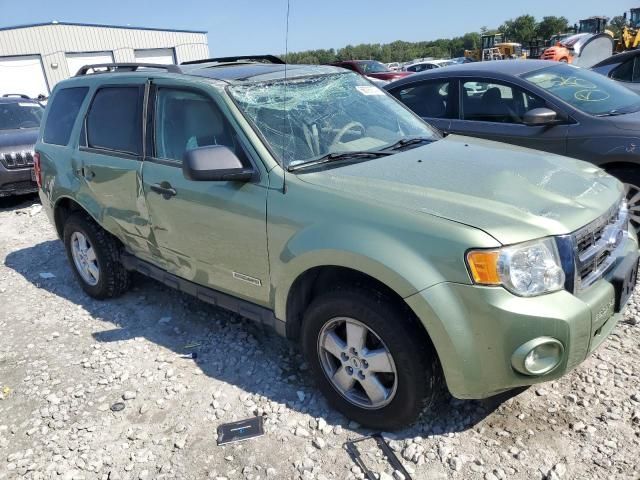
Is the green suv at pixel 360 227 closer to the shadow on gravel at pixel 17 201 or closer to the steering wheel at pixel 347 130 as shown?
the steering wheel at pixel 347 130

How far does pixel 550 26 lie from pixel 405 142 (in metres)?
66.1

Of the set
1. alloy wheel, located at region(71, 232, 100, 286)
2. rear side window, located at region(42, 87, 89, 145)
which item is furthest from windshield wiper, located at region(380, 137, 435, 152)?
alloy wheel, located at region(71, 232, 100, 286)

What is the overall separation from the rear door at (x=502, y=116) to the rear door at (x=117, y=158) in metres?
3.16

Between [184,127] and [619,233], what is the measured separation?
2.57 m

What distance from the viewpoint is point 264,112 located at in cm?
304

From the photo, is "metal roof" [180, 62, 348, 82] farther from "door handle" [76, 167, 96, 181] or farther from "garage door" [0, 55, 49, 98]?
"garage door" [0, 55, 49, 98]

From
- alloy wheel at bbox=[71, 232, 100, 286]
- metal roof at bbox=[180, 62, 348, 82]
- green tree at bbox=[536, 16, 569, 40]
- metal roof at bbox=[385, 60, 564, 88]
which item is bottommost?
alloy wheel at bbox=[71, 232, 100, 286]

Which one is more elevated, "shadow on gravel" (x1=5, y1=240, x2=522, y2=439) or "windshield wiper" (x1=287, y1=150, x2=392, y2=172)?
"windshield wiper" (x1=287, y1=150, x2=392, y2=172)

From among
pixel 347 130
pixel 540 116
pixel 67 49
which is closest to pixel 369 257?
pixel 347 130

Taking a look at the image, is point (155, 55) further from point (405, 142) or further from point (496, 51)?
point (405, 142)

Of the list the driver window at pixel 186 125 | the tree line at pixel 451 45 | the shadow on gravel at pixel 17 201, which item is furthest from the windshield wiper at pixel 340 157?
the tree line at pixel 451 45

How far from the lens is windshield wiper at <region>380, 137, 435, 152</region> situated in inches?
125

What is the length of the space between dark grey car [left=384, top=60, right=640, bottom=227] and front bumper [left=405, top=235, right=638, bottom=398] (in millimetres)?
2660

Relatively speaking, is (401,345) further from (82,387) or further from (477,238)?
(82,387)
